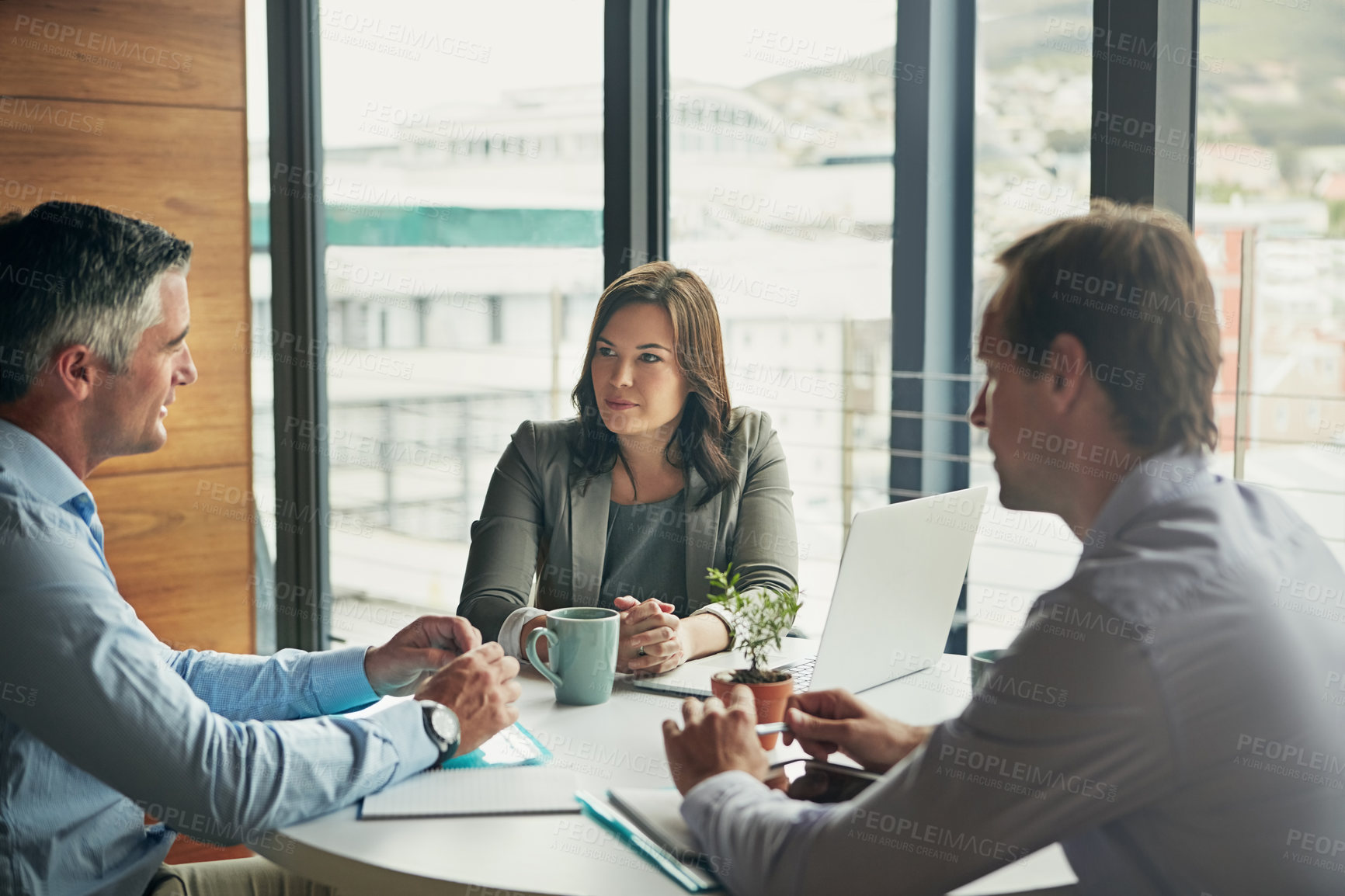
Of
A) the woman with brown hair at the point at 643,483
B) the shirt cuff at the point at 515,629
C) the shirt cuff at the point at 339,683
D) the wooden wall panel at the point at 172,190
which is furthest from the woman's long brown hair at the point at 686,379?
the wooden wall panel at the point at 172,190

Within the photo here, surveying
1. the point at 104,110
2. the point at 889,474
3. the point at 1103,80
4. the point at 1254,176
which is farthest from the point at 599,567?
the point at 104,110

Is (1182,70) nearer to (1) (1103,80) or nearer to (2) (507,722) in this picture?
(1) (1103,80)

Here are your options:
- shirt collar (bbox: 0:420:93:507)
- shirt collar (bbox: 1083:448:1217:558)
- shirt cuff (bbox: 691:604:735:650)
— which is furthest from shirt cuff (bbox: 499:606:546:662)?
shirt collar (bbox: 1083:448:1217:558)

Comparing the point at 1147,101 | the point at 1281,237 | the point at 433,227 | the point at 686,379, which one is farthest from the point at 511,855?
the point at 433,227

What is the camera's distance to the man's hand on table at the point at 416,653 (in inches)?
54.9

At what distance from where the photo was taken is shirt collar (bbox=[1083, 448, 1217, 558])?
3.02 feet

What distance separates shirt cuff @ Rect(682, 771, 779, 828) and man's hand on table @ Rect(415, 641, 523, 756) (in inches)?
11.2

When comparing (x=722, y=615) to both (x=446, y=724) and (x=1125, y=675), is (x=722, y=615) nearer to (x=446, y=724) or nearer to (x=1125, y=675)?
(x=446, y=724)

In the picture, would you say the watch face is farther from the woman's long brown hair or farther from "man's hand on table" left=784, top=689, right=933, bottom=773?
the woman's long brown hair

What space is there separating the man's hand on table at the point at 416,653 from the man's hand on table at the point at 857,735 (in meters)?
0.46

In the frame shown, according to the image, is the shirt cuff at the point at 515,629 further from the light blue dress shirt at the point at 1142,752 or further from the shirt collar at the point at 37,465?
the light blue dress shirt at the point at 1142,752

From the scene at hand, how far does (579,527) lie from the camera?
1966 mm

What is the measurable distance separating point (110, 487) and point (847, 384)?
2.01 metres

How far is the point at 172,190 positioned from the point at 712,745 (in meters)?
2.63
